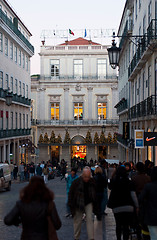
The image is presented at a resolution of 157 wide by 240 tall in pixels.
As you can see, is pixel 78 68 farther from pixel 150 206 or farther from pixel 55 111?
pixel 150 206

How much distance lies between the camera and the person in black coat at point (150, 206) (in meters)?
6.26

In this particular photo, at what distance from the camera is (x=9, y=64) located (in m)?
40.8

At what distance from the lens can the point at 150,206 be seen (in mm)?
6332

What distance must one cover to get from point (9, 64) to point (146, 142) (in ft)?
86.7

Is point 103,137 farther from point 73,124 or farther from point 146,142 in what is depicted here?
point 146,142

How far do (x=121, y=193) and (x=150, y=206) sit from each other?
1419mm

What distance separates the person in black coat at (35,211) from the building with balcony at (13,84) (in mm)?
27357

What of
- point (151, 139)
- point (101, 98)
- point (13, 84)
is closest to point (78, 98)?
point (101, 98)

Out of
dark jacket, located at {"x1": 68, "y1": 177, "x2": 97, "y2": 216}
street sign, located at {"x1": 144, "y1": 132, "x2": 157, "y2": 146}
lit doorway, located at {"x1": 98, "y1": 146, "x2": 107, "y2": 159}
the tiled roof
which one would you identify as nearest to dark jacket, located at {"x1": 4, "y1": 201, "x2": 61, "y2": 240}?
dark jacket, located at {"x1": 68, "y1": 177, "x2": 97, "y2": 216}

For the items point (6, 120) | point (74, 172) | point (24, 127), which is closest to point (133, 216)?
point (74, 172)

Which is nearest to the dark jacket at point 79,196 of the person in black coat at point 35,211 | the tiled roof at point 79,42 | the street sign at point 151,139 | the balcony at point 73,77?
the person in black coat at point 35,211

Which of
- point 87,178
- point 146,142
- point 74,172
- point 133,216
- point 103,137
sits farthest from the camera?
point 103,137

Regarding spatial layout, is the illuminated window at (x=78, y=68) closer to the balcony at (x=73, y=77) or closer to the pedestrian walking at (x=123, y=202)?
the balcony at (x=73, y=77)

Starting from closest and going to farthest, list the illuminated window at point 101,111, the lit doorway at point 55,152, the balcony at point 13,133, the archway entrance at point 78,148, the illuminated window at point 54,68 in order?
the balcony at point 13,133, the lit doorway at point 55,152, the archway entrance at point 78,148, the illuminated window at point 101,111, the illuminated window at point 54,68
